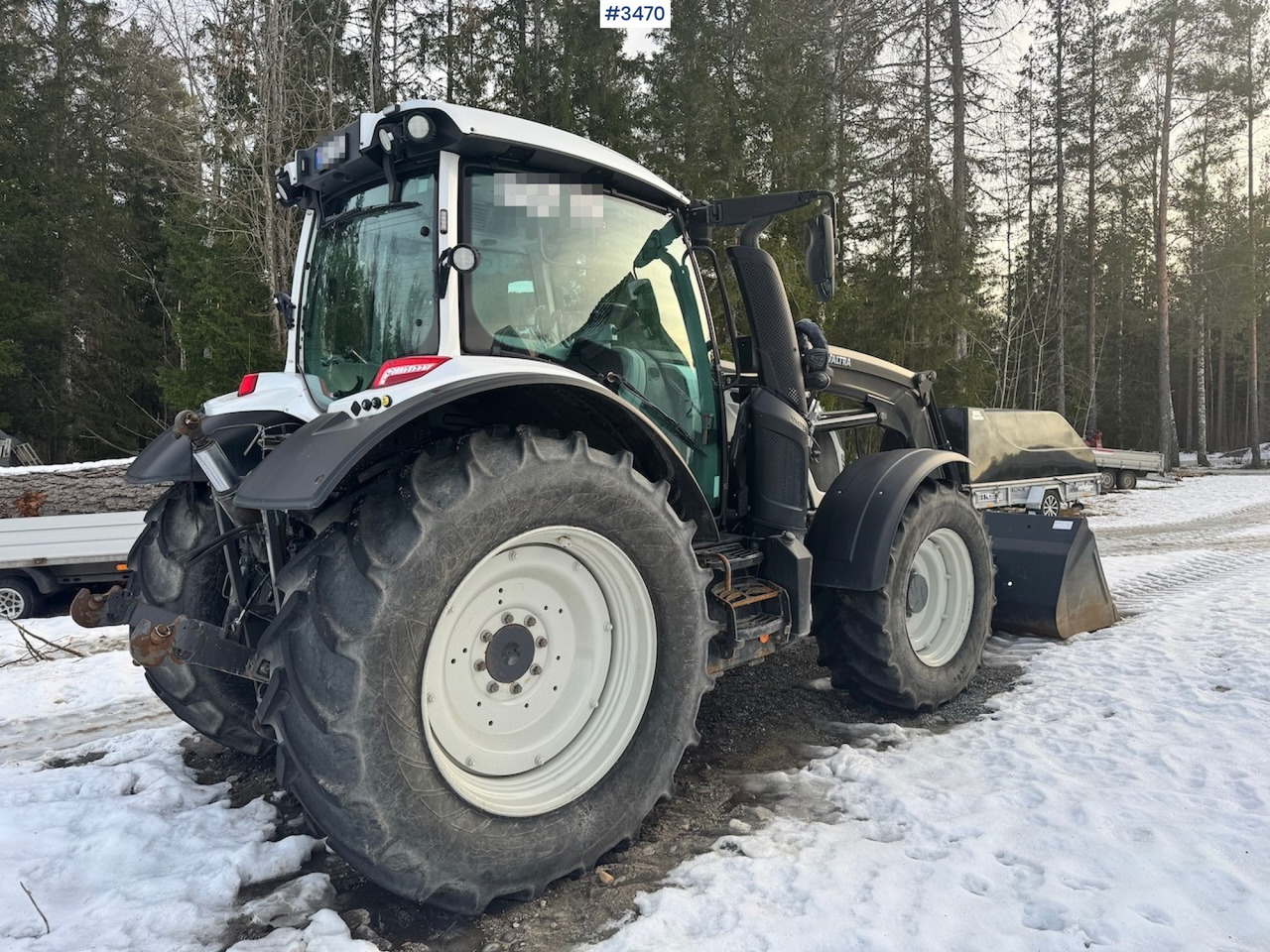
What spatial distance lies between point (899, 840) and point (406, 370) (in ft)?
7.24

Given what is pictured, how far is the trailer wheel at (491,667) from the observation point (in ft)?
6.95

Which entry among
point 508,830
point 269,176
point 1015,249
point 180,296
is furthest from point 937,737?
point 1015,249

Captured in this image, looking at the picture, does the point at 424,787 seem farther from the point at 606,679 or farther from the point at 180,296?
the point at 180,296

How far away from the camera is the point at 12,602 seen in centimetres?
786

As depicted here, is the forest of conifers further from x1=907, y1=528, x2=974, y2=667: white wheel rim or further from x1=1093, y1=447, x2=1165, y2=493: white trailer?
x1=907, y1=528, x2=974, y2=667: white wheel rim

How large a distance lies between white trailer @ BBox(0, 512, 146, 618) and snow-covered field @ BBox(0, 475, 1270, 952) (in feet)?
13.9

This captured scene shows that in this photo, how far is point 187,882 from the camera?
247 cm

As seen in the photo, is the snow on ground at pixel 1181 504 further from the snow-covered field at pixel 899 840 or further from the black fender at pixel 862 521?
the snow-covered field at pixel 899 840

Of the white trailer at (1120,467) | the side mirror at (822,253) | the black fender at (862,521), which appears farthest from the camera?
the white trailer at (1120,467)

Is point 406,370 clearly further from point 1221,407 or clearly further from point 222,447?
point 1221,407

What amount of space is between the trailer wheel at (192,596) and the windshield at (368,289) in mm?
743

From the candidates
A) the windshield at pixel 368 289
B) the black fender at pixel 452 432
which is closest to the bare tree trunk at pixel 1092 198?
the black fender at pixel 452 432

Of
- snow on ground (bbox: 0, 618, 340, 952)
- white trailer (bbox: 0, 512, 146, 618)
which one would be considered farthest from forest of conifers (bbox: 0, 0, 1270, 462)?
snow on ground (bbox: 0, 618, 340, 952)

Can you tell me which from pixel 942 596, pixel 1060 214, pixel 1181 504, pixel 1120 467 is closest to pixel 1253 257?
pixel 1060 214
